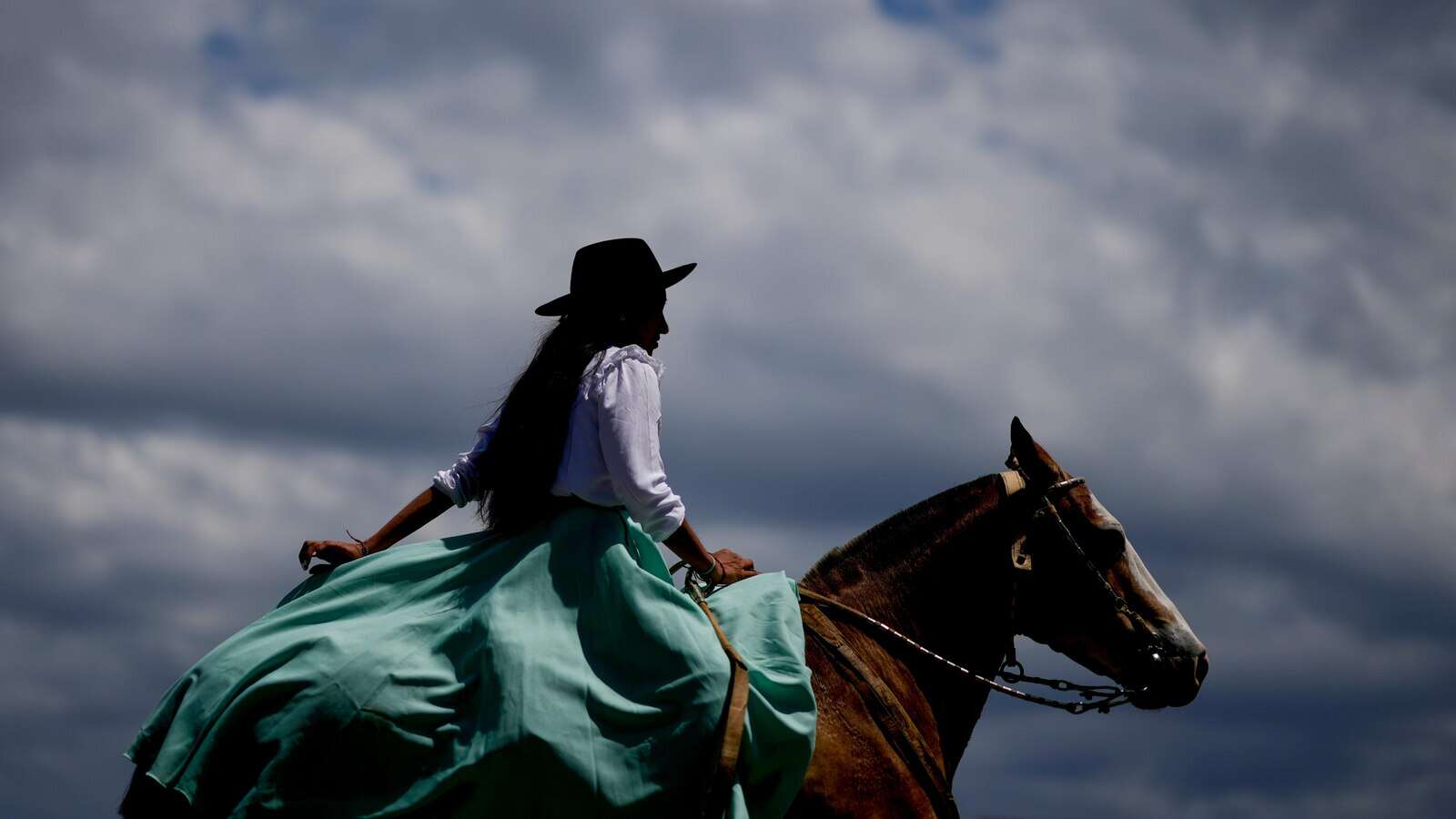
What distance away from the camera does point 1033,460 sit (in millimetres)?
8414

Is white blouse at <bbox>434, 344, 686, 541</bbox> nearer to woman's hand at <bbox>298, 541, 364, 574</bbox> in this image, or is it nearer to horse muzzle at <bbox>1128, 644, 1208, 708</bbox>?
woman's hand at <bbox>298, 541, 364, 574</bbox>

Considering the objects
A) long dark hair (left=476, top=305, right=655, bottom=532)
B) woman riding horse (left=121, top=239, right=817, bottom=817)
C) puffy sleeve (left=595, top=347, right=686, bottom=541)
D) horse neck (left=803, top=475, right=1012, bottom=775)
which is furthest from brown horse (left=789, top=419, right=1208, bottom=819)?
long dark hair (left=476, top=305, right=655, bottom=532)

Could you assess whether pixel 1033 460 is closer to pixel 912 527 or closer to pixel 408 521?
pixel 912 527

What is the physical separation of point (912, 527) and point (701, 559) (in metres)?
1.50

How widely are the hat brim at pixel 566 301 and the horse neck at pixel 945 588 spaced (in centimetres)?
189

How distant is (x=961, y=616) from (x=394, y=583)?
3.31m

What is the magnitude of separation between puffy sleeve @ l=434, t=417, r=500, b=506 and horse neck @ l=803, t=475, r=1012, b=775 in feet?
6.99

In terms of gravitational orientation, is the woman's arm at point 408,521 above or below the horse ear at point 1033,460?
below

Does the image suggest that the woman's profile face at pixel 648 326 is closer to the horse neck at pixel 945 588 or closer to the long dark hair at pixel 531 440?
the long dark hair at pixel 531 440

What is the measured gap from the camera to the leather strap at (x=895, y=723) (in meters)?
7.46

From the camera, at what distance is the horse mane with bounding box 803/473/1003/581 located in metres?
8.23

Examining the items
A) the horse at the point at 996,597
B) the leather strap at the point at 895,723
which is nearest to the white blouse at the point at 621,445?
the leather strap at the point at 895,723

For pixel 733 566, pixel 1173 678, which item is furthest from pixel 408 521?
pixel 1173 678

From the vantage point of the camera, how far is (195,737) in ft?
19.4
